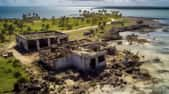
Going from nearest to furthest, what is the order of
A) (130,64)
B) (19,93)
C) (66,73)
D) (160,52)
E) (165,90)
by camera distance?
(19,93) → (165,90) → (66,73) → (130,64) → (160,52)

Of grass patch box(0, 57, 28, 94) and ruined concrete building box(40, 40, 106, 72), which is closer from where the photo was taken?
grass patch box(0, 57, 28, 94)

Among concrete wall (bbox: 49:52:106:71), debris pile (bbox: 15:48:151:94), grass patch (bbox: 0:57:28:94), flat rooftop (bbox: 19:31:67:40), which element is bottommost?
debris pile (bbox: 15:48:151:94)

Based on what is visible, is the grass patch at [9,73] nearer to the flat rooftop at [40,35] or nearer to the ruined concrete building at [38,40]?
the ruined concrete building at [38,40]

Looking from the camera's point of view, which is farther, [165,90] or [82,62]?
[82,62]

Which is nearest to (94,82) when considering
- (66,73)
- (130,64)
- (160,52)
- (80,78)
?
(80,78)

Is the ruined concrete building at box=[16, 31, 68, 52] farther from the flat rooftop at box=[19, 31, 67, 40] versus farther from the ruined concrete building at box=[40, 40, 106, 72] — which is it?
the ruined concrete building at box=[40, 40, 106, 72]

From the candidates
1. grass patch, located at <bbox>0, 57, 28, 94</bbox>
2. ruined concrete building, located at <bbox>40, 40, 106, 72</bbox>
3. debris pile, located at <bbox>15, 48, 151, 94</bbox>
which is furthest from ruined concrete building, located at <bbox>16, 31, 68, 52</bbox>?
debris pile, located at <bbox>15, 48, 151, 94</bbox>

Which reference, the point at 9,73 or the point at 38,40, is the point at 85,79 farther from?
the point at 38,40

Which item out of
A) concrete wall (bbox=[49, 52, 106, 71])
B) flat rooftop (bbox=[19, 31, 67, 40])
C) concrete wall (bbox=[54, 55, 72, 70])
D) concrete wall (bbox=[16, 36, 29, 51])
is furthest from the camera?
flat rooftop (bbox=[19, 31, 67, 40])

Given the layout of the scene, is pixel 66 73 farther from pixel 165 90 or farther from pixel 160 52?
pixel 160 52
